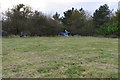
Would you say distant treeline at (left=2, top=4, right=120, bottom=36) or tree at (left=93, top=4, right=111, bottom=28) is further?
tree at (left=93, top=4, right=111, bottom=28)

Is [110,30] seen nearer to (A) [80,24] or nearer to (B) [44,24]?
(A) [80,24]

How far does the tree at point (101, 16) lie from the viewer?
20.7m

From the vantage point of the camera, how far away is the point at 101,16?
2100 centimetres

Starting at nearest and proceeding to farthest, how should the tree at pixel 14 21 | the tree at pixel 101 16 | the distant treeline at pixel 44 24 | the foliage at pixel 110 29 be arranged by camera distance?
the tree at pixel 14 21 < the distant treeline at pixel 44 24 < the foliage at pixel 110 29 < the tree at pixel 101 16

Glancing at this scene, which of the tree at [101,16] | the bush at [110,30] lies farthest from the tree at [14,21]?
the tree at [101,16]

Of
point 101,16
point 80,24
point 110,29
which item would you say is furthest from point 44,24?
point 101,16

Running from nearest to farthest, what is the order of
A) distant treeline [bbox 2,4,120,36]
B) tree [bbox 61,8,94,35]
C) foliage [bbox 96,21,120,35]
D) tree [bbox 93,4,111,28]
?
distant treeline [bbox 2,4,120,36]
foliage [bbox 96,21,120,35]
tree [bbox 61,8,94,35]
tree [bbox 93,4,111,28]

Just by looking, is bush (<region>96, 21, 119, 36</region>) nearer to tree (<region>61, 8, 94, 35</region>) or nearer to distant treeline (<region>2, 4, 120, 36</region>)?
distant treeline (<region>2, 4, 120, 36</region>)

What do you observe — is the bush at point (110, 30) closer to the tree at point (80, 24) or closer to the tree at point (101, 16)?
the tree at point (80, 24)

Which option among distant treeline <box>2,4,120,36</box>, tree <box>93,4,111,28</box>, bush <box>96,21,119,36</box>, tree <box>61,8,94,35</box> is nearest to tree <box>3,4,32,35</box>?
distant treeline <box>2,4,120,36</box>

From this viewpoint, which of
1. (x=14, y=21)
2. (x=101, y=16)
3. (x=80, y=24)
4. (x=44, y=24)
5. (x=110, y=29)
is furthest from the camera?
(x=101, y=16)

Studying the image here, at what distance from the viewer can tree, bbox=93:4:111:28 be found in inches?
815

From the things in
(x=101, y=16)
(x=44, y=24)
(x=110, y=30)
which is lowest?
(x=110, y=30)

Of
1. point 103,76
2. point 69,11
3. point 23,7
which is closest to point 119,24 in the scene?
point 69,11
